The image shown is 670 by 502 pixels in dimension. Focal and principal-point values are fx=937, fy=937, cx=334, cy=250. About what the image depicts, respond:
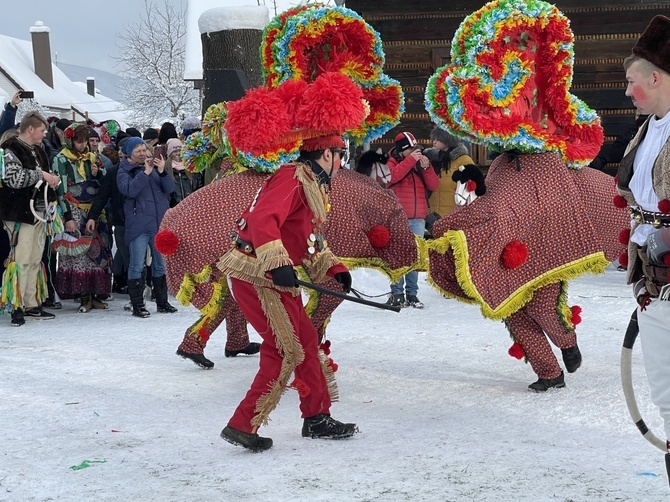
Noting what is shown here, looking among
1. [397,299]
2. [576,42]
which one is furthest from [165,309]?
[576,42]

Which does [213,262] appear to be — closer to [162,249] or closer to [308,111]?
[162,249]

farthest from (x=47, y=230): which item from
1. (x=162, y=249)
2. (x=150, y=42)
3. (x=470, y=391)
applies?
(x=150, y=42)

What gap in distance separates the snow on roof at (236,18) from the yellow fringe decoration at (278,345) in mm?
4193

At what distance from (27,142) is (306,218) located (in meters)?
4.58

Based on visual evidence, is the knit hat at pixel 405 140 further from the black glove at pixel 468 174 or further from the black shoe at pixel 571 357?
the black shoe at pixel 571 357

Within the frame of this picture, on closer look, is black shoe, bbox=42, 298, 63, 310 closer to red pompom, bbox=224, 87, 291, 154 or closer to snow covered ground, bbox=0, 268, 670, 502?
snow covered ground, bbox=0, 268, 670, 502

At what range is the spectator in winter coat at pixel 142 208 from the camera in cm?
862

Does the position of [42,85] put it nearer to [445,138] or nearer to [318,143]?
[445,138]

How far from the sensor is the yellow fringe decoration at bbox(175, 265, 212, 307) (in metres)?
5.89

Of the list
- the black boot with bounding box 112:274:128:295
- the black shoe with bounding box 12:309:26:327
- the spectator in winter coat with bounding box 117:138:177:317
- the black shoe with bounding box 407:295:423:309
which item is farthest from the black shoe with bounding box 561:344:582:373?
the black boot with bounding box 112:274:128:295

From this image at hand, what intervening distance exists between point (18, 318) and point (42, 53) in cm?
3552

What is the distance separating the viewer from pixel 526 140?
5363 mm

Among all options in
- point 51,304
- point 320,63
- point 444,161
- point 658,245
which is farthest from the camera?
point 444,161

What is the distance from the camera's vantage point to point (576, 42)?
12.4 metres
